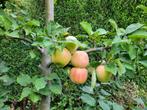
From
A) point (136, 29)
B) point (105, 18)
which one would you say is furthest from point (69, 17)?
point (136, 29)

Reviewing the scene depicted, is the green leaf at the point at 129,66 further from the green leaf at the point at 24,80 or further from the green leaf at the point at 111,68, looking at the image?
the green leaf at the point at 24,80

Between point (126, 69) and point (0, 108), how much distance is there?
438 mm

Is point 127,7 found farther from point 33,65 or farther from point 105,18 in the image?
point 33,65

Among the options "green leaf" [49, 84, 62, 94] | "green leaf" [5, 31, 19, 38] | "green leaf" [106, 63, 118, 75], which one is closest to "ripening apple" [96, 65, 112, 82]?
"green leaf" [106, 63, 118, 75]

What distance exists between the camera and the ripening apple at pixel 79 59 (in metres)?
0.98

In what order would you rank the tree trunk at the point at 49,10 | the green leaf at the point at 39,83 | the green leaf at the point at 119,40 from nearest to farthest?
the green leaf at the point at 119,40, the green leaf at the point at 39,83, the tree trunk at the point at 49,10

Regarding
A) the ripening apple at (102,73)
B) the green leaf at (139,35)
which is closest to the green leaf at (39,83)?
the ripening apple at (102,73)

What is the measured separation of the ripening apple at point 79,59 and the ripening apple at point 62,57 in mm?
15

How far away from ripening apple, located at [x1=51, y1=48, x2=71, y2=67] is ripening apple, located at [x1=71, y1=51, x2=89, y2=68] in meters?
0.02

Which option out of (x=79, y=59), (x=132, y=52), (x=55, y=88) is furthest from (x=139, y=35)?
(x=55, y=88)

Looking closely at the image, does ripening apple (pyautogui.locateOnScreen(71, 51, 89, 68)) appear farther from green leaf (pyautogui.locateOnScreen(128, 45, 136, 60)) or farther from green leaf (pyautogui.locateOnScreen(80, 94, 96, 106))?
green leaf (pyautogui.locateOnScreen(80, 94, 96, 106))

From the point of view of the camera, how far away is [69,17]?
3527 millimetres

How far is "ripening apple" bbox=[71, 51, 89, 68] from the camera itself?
983 millimetres

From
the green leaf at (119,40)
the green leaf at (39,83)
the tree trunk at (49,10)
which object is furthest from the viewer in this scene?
the tree trunk at (49,10)
